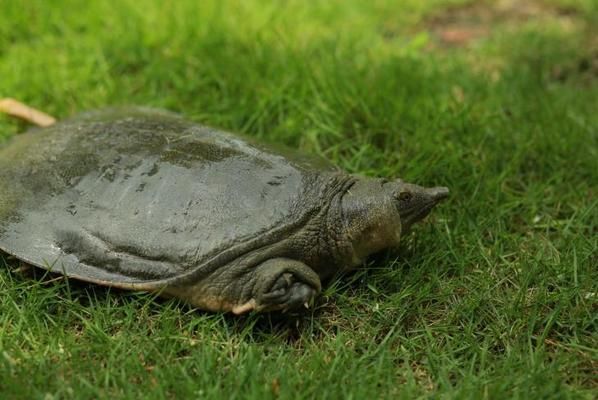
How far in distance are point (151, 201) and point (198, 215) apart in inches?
7.7

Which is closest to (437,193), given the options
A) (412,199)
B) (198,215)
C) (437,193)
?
(437,193)

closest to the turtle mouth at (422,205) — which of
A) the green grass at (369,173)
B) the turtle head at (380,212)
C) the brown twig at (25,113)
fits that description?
the turtle head at (380,212)

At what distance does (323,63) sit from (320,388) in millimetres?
2263

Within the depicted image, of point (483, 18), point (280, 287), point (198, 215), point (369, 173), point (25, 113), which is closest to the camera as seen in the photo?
point (280, 287)

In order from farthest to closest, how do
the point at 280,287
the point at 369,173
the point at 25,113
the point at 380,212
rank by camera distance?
the point at 25,113 < the point at 369,173 < the point at 380,212 < the point at 280,287

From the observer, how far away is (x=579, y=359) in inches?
94.3

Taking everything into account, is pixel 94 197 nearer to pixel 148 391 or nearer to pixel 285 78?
pixel 148 391

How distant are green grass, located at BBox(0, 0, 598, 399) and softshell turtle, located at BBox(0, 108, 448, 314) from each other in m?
0.13

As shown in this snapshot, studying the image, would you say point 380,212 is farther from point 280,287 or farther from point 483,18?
point 483,18

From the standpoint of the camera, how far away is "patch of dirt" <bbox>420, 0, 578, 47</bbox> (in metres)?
4.99

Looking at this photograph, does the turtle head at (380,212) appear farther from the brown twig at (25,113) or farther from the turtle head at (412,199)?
the brown twig at (25,113)

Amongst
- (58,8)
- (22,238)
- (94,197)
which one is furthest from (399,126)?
(58,8)

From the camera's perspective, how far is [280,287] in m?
2.40

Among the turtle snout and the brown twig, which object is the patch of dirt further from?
the brown twig
